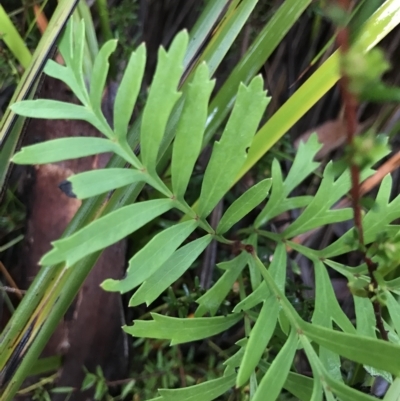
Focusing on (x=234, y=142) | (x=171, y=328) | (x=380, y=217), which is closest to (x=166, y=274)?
(x=171, y=328)

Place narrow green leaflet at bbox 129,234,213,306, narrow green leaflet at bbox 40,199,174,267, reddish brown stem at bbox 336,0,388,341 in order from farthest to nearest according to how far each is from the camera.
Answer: narrow green leaflet at bbox 129,234,213,306
narrow green leaflet at bbox 40,199,174,267
reddish brown stem at bbox 336,0,388,341

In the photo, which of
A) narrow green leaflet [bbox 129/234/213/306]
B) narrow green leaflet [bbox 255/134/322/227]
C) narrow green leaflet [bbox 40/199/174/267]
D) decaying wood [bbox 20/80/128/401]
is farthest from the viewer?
decaying wood [bbox 20/80/128/401]

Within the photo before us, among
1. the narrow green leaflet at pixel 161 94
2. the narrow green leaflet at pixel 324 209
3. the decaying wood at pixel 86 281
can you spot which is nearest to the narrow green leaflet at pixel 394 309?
the narrow green leaflet at pixel 324 209

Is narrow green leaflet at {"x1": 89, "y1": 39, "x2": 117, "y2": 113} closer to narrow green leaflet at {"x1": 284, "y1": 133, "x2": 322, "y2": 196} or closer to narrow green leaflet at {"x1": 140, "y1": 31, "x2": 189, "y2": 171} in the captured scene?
narrow green leaflet at {"x1": 140, "y1": 31, "x2": 189, "y2": 171}

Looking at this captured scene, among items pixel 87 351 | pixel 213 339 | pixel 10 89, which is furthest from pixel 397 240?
pixel 10 89

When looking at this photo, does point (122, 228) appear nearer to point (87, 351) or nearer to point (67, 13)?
point (67, 13)

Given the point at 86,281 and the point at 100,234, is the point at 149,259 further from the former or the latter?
the point at 86,281

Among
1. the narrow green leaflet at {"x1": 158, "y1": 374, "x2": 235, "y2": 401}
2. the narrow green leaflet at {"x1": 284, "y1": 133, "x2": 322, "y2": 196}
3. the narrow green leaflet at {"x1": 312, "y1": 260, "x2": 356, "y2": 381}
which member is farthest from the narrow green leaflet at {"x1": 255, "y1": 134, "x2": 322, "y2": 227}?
the narrow green leaflet at {"x1": 158, "y1": 374, "x2": 235, "y2": 401}
